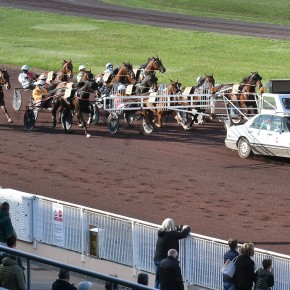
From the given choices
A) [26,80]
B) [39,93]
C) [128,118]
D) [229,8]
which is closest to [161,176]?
[128,118]

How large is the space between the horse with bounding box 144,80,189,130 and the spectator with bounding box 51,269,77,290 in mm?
19599

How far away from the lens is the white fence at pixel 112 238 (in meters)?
15.4

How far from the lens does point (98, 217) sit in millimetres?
17031

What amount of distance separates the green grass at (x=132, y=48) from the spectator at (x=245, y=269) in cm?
2881

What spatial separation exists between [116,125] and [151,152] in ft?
8.56

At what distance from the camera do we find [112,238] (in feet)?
55.7

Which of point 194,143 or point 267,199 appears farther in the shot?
point 194,143

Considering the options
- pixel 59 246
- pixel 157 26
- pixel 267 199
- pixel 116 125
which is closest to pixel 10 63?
pixel 157 26

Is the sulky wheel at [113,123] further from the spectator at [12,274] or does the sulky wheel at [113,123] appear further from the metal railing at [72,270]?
the metal railing at [72,270]

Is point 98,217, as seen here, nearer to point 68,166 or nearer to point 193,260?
point 193,260

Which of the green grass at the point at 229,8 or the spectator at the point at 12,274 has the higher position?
the green grass at the point at 229,8

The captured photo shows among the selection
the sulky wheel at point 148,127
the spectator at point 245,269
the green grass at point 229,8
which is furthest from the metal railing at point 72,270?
the green grass at point 229,8

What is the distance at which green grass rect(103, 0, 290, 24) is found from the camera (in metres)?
67.1

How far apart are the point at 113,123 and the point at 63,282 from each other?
19.8 meters
